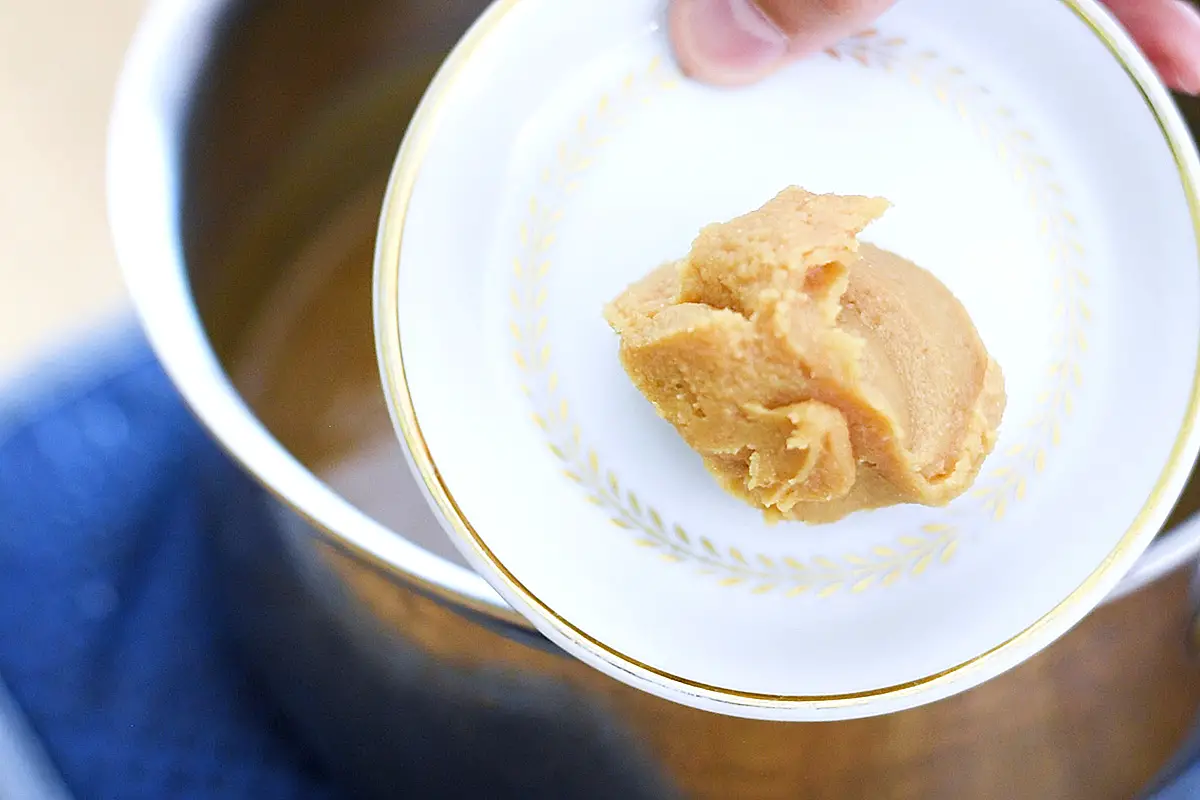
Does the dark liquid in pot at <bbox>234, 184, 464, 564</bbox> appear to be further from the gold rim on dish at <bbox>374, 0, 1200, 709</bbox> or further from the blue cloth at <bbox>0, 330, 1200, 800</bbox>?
the gold rim on dish at <bbox>374, 0, 1200, 709</bbox>

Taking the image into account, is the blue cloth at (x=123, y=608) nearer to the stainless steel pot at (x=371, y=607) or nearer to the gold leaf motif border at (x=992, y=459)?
the stainless steel pot at (x=371, y=607)

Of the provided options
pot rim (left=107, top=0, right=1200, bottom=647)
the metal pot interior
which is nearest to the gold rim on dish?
pot rim (left=107, top=0, right=1200, bottom=647)

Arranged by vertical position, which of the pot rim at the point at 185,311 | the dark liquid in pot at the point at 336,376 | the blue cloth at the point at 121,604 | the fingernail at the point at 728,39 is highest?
the fingernail at the point at 728,39

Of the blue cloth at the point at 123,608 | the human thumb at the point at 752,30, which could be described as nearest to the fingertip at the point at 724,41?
the human thumb at the point at 752,30

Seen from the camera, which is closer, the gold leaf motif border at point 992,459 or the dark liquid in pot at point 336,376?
the gold leaf motif border at point 992,459

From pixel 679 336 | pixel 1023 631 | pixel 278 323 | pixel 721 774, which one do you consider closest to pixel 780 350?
pixel 679 336

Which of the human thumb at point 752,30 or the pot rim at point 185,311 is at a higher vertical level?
the human thumb at point 752,30

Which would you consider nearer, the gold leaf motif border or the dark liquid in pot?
the gold leaf motif border

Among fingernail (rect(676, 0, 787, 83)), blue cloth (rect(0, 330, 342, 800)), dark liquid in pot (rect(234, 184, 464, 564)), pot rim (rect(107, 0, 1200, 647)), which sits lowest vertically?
blue cloth (rect(0, 330, 342, 800))
